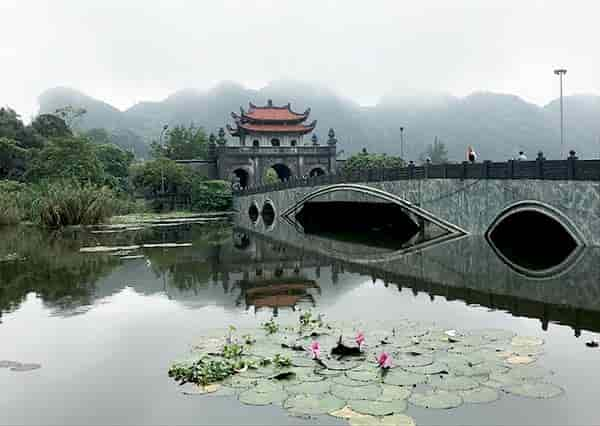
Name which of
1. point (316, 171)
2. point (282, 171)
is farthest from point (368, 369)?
point (282, 171)

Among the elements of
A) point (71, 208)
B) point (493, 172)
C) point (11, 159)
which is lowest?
point (71, 208)

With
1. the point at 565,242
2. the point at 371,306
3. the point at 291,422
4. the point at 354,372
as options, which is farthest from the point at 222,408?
the point at 565,242

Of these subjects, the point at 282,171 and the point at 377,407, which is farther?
the point at 282,171

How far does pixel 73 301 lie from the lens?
1170 centimetres

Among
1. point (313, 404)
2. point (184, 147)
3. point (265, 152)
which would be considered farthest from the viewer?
point (184, 147)

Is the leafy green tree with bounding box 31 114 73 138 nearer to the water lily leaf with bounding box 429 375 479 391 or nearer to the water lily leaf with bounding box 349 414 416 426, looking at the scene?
the water lily leaf with bounding box 429 375 479 391

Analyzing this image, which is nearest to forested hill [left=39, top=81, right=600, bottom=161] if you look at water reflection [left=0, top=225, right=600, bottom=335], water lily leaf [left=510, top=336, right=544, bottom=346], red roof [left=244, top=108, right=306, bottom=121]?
red roof [left=244, top=108, right=306, bottom=121]

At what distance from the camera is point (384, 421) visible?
5098mm

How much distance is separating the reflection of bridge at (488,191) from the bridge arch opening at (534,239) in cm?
6

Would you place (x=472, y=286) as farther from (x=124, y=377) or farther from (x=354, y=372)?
(x=124, y=377)

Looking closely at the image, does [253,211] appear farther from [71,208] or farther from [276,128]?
[276,128]

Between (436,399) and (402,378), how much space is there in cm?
58

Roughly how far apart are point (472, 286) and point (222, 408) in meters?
7.24

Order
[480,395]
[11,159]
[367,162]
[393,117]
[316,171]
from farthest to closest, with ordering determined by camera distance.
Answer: [393,117] < [316,171] < [367,162] < [11,159] < [480,395]
